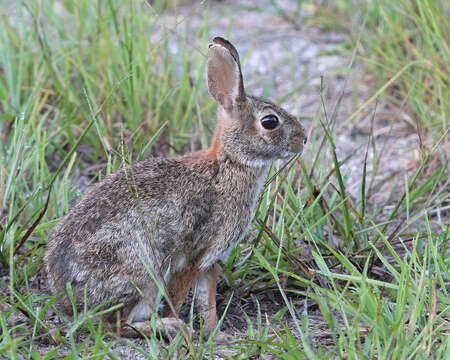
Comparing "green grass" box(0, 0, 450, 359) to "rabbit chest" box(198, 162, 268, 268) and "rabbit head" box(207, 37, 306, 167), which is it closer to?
"rabbit chest" box(198, 162, 268, 268)

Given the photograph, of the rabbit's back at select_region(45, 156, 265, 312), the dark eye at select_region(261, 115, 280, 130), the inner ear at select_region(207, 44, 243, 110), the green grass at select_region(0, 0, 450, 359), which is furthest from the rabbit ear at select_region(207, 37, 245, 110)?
the green grass at select_region(0, 0, 450, 359)

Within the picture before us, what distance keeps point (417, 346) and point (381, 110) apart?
3.49 meters

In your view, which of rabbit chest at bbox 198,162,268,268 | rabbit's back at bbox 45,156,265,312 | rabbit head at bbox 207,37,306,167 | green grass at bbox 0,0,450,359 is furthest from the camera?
rabbit head at bbox 207,37,306,167

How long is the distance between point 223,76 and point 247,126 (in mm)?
301

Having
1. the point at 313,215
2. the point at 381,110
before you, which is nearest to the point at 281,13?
the point at 381,110

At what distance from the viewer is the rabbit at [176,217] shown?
3.44m

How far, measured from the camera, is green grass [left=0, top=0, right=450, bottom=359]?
3.11 meters

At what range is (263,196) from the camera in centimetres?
408

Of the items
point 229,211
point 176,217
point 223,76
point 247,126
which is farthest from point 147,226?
point 223,76

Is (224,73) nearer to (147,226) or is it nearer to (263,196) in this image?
(263,196)

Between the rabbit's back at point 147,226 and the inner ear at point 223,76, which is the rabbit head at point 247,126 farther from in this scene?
the rabbit's back at point 147,226

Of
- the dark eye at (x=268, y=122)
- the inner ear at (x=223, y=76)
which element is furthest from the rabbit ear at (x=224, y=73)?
the dark eye at (x=268, y=122)

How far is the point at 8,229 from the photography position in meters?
3.70

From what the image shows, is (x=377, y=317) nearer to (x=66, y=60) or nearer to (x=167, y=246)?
(x=167, y=246)
